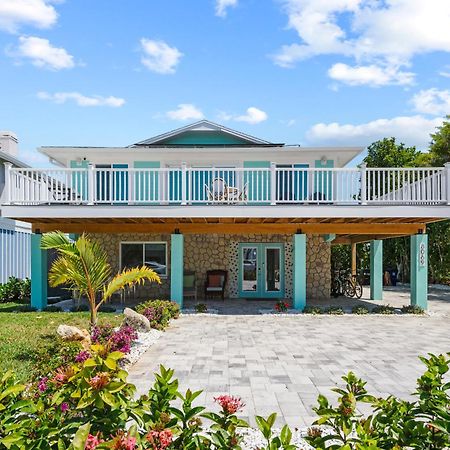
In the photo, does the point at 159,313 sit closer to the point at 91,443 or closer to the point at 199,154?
the point at 199,154

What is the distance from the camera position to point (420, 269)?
14180 mm

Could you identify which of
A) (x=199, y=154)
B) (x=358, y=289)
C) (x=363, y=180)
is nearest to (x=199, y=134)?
(x=199, y=154)

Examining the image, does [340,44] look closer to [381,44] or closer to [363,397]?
[381,44]

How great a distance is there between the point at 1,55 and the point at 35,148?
473 cm

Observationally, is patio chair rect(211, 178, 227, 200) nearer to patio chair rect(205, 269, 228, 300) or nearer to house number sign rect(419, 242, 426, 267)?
patio chair rect(205, 269, 228, 300)

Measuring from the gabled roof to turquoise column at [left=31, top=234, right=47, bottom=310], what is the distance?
6.02 metres

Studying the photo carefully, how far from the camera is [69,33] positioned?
11531 mm

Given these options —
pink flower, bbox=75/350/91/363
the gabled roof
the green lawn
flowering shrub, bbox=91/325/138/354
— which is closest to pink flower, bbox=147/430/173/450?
pink flower, bbox=75/350/91/363

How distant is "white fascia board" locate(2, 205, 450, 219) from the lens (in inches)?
508

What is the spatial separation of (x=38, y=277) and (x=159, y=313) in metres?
5.04

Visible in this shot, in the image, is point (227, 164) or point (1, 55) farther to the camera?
point (227, 164)

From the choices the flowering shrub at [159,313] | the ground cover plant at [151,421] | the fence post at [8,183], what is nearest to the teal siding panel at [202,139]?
the fence post at [8,183]

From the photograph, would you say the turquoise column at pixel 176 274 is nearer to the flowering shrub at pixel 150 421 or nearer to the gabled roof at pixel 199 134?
the gabled roof at pixel 199 134

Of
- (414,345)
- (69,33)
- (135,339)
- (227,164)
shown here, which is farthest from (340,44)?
(135,339)
